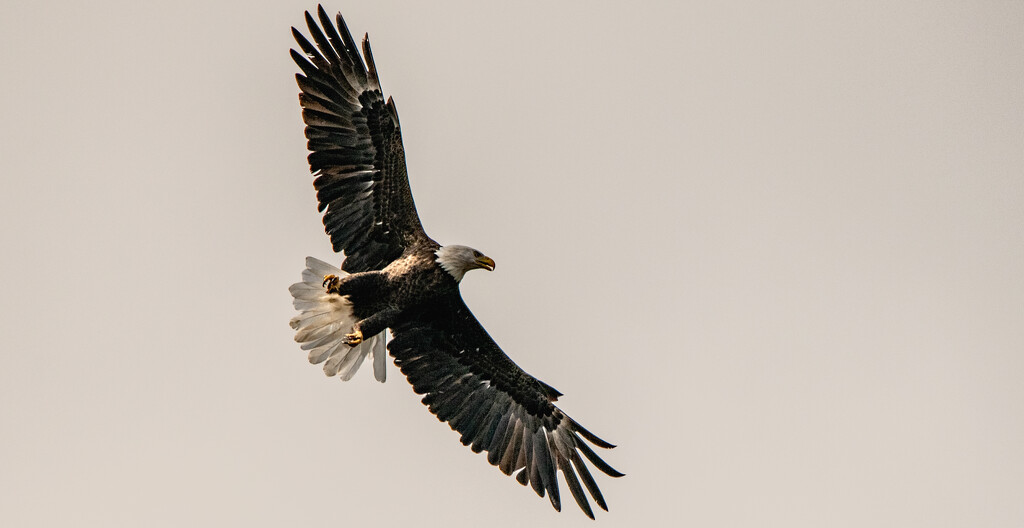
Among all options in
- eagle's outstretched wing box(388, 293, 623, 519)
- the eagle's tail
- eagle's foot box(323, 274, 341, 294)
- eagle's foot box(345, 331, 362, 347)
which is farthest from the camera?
eagle's outstretched wing box(388, 293, 623, 519)

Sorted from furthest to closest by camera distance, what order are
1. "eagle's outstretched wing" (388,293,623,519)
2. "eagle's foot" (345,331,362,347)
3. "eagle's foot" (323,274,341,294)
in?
"eagle's outstretched wing" (388,293,623,519), "eagle's foot" (345,331,362,347), "eagle's foot" (323,274,341,294)

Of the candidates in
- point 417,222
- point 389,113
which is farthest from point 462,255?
point 389,113

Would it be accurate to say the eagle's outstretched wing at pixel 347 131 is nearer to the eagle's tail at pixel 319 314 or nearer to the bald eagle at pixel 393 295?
the bald eagle at pixel 393 295

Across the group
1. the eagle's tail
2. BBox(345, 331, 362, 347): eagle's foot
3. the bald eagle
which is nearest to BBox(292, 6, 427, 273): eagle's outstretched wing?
the bald eagle

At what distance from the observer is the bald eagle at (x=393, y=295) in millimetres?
11766

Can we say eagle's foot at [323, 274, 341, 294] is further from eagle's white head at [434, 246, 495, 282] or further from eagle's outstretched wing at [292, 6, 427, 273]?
eagle's white head at [434, 246, 495, 282]

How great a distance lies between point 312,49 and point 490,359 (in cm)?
285

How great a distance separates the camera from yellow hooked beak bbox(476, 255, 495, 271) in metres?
11.8

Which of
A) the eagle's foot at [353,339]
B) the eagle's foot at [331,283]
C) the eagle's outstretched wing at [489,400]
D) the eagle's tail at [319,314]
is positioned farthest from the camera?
the eagle's outstretched wing at [489,400]

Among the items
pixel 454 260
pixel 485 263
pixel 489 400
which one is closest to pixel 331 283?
pixel 454 260

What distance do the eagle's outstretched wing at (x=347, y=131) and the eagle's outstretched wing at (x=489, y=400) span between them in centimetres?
94

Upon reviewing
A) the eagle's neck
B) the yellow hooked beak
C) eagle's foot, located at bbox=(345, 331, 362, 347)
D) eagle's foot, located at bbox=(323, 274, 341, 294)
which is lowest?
eagle's foot, located at bbox=(345, 331, 362, 347)

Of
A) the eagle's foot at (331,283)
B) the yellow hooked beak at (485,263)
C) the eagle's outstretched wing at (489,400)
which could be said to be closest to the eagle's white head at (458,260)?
the yellow hooked beak at (485,263)

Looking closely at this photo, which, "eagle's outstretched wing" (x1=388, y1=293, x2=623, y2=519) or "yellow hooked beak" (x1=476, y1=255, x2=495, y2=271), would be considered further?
"eagle's outstretched wing" (x1=388, y1=293, x2=623, y2=519)
